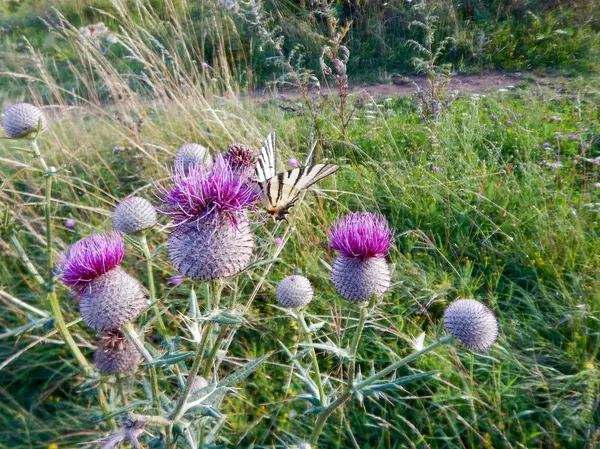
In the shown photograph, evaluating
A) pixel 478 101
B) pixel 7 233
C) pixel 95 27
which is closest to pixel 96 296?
pixel 7 233

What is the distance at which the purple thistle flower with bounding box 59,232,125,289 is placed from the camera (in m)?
2.55

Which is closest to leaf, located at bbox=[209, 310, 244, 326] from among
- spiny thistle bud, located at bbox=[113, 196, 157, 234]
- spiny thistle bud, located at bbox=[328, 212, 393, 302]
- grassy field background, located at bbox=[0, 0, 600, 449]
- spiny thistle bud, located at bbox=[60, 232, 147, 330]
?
grassy field background, located at bbox=[0, 0, 600, 449]

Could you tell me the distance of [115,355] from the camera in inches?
107

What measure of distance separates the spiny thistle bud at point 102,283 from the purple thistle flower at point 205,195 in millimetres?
558

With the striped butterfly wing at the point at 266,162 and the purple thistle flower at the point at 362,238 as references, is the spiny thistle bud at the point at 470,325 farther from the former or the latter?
the striped butterfly wing at the point at 266,162

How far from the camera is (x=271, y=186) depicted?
→ 2695 mm

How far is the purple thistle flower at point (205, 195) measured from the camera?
7.25 ft

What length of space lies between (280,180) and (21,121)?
7.85 ft

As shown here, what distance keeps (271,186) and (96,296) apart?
3.82ft

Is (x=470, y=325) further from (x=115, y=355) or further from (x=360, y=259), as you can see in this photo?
(x=115, y=355)

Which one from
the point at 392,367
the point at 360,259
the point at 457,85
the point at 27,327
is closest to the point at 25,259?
the point at 27,327

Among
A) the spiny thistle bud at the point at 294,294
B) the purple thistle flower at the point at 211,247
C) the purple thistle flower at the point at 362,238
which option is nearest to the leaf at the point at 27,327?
the purple thistle flower at the point at 211,247

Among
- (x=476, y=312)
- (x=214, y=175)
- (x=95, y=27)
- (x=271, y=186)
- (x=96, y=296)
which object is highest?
(x=95, y=27)

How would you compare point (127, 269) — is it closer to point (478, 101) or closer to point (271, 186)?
point (271, 186)
